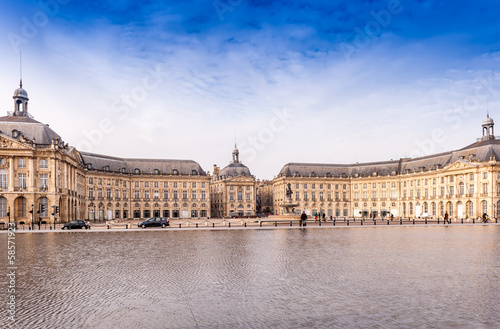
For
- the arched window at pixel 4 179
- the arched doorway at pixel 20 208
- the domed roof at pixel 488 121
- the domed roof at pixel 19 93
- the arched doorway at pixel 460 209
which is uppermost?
the domed roof at pixel 19 93

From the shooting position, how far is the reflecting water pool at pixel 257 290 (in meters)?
10.4

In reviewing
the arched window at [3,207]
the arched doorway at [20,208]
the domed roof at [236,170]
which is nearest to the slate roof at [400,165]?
the domed roof at [236,170]

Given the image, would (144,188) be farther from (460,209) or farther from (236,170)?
(460,209)

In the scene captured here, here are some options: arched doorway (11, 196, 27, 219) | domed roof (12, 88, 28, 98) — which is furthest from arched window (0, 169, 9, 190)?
domed roof (12, 88, 28, 98)

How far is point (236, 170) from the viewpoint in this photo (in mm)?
131750

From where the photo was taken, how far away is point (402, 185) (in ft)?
382

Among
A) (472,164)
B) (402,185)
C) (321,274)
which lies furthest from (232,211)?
(321,274)

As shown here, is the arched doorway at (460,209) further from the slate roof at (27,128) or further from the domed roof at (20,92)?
the domed roof at (20,92)

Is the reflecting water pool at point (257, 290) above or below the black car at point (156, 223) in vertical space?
above

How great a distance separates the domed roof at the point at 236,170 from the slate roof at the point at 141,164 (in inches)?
480

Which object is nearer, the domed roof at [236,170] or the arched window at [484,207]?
the arched window at [484,207]

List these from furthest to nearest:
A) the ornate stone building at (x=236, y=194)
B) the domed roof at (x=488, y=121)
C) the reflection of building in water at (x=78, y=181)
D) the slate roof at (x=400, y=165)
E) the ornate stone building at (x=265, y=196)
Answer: the ornate stone building at (x=265, y=196) → the ornate stone building at (x=236, y=194) → the domed roof at (x=488, y=121) → the slate roof at (x=400, y=165) → the reflection of building in water at (x=78, y=181)

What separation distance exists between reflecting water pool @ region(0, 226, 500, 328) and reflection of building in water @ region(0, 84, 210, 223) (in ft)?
169

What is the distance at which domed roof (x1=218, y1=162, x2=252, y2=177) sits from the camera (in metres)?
130
